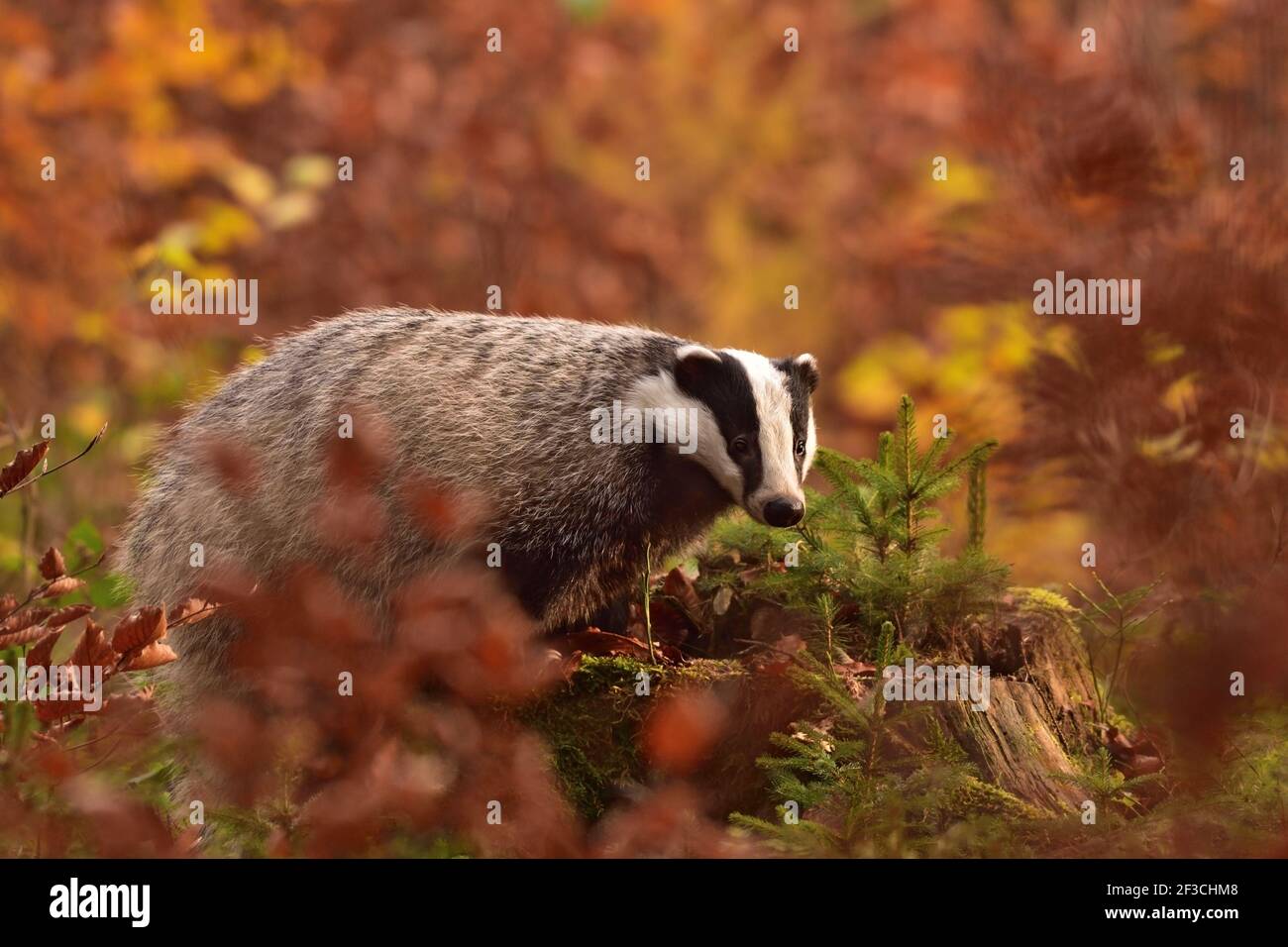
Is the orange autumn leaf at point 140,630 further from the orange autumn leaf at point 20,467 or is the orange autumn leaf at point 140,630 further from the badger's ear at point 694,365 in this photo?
the badger's ear at point 694,365

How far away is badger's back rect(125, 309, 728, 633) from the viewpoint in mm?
6379

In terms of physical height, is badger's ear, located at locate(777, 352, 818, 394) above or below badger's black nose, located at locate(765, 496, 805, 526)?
above

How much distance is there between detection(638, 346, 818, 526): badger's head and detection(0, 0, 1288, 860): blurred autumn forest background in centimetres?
125

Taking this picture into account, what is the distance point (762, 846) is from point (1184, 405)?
128 inches

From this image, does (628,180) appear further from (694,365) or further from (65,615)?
(65,615)

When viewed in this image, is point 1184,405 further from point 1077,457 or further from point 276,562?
point 276,562

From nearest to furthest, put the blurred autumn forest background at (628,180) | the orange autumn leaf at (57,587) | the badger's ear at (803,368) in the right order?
the orange autumn leaf at (57,587), the badger's ear at (803,368), the blurred autumn forest background at (628,180)

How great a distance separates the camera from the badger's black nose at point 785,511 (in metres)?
6.12

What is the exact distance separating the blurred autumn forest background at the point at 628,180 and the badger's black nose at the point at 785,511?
1412 millimetres

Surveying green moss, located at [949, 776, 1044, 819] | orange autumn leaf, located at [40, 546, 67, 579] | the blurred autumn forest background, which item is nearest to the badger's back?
the blurred autumn forest background

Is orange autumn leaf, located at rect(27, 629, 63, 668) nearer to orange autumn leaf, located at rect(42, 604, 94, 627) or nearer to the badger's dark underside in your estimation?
orange autumn leaf, located at rect(42, 604, 94, 627)

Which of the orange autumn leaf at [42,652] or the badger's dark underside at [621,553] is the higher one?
the badger's dark underside at [621,553]

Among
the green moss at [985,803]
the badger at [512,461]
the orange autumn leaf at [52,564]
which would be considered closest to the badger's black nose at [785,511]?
the badger at [512,461]
